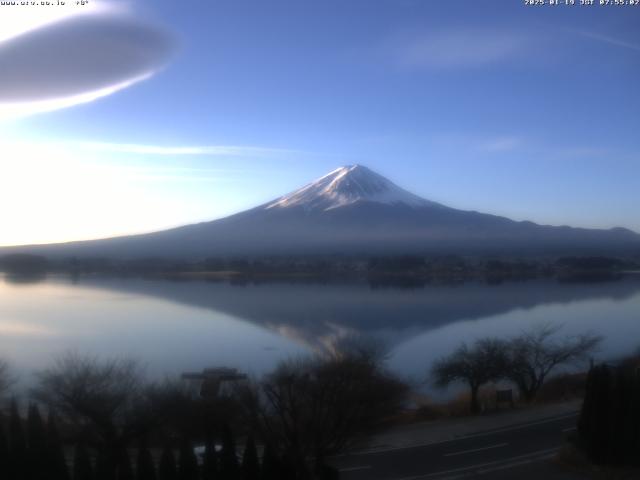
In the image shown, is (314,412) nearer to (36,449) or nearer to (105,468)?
(105,468)

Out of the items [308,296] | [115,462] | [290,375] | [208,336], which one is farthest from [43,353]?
[308,296]

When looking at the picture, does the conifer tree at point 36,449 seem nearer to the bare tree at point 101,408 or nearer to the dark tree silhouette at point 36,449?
the dark tree silhouette at point 36,449

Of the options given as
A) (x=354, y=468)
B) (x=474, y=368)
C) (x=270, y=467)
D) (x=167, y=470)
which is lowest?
(x=354, y=468)

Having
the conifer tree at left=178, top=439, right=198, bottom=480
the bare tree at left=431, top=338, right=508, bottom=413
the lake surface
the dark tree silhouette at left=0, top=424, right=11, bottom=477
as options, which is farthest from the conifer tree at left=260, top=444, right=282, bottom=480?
the lake surface

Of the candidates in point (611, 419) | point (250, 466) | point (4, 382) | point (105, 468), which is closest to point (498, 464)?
point (611, 419)

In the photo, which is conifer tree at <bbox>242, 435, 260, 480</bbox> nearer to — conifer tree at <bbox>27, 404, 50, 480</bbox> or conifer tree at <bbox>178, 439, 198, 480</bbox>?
conifer tree at <bbox>178, 439, 198, 480</bbox>

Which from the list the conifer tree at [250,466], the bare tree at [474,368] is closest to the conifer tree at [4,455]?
the conifer tree at [250,466]
